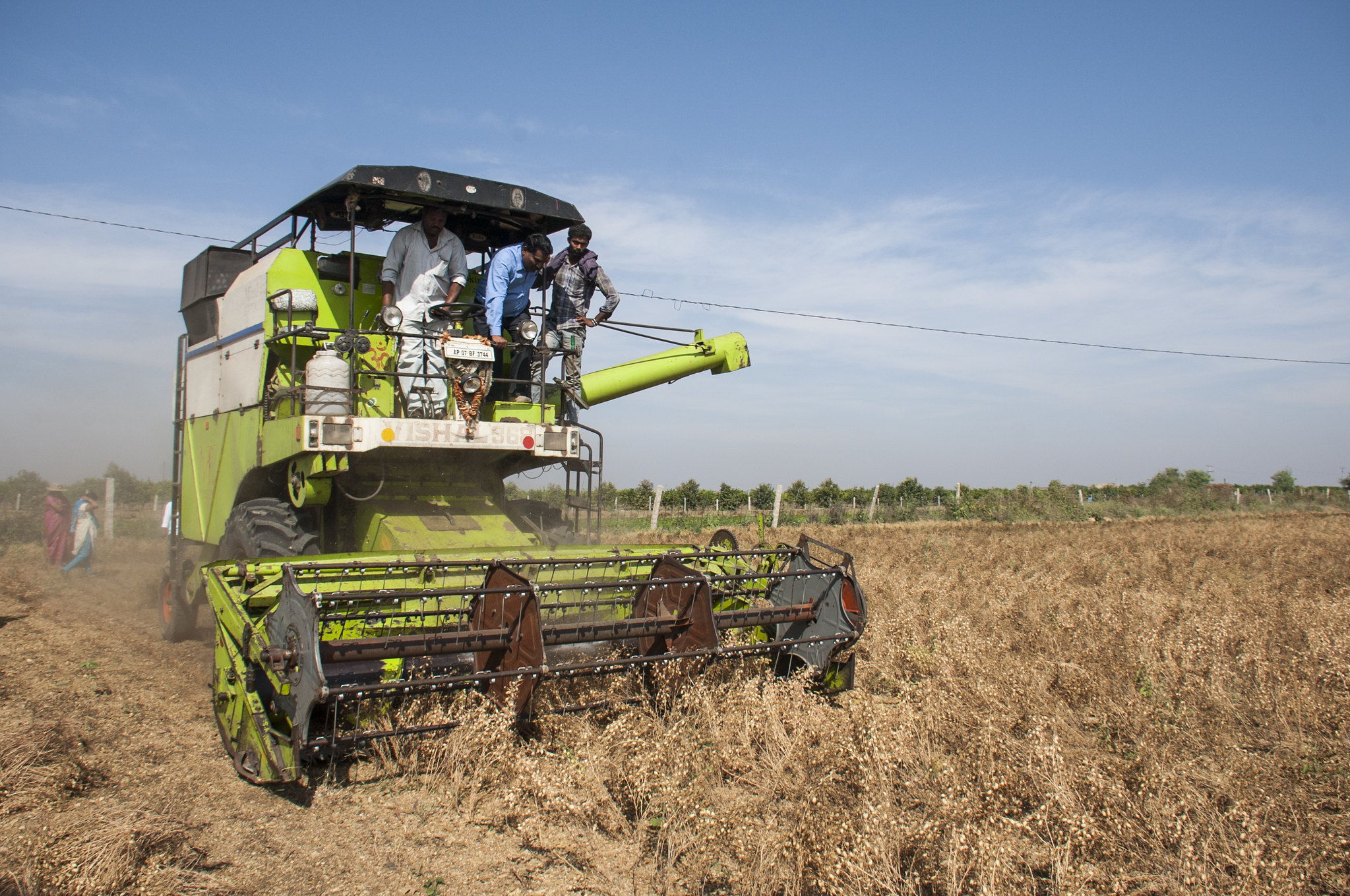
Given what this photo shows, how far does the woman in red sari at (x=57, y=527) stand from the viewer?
1477 cm

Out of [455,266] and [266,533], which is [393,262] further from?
[266,533]

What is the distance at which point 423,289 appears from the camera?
641cm

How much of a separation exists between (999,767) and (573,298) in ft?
15.7

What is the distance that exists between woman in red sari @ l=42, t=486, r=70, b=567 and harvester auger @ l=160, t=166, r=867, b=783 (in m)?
8.33

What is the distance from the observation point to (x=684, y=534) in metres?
22.0

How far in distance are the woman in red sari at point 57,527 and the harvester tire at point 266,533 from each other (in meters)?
11.0

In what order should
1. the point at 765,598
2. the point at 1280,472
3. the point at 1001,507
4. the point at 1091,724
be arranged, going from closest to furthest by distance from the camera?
the point at 1091,724
the point at 765,598
the point at 1001,507
the point at 1280,472

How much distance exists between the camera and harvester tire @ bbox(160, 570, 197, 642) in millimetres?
7801

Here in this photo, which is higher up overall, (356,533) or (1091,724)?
(356,533)

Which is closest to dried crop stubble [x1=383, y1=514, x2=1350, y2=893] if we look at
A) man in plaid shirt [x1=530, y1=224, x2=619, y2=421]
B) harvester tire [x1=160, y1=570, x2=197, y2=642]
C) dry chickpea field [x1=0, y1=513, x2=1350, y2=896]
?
dry chickpea field [x1=0, y1=513, x2=1350, y2=896]

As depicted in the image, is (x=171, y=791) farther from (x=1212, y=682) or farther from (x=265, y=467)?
(x=1212, y=682)

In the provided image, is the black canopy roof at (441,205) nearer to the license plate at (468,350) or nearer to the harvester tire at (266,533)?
the license plate at (468,350)

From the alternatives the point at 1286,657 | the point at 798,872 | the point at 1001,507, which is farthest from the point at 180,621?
the point at 1001,507

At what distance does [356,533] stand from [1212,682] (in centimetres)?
561
